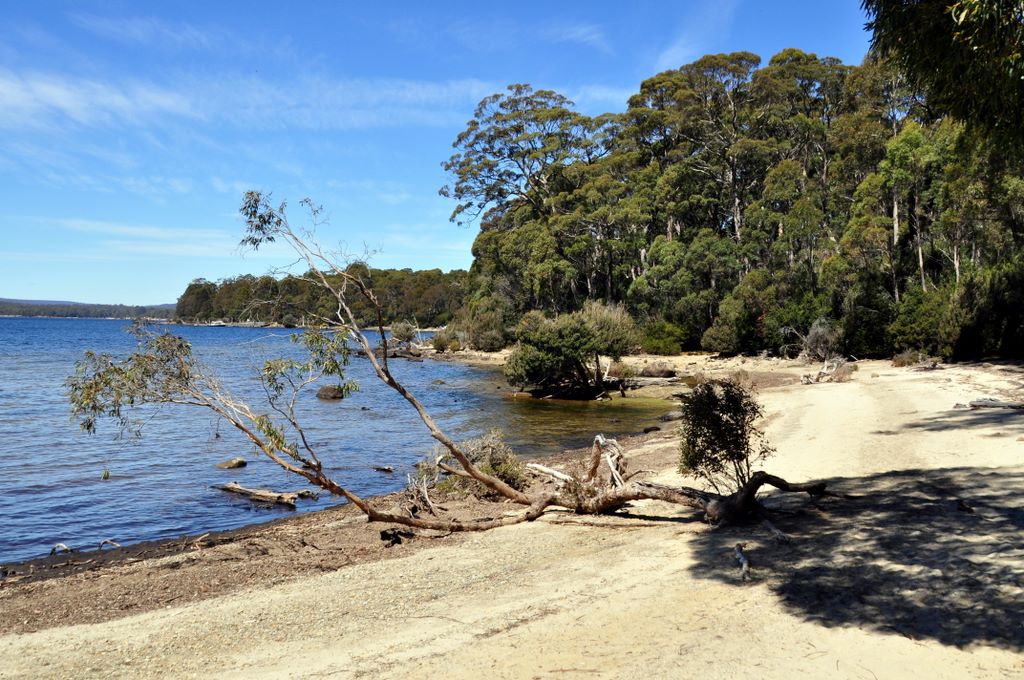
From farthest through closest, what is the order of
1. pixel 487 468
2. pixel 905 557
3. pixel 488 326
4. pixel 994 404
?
pixel 488 326
pixel 994 404
pixel 487 468
pixel 905 557

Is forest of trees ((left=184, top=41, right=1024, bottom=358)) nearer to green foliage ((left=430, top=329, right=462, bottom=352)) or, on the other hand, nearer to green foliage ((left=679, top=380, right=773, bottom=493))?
green foliage ((left=430, top=329, right=462, bottom=352))

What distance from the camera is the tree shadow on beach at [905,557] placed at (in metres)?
6.70

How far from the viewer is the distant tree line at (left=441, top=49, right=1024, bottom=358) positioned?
34.0 metres

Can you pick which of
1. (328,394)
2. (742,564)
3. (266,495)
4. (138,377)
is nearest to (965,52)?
(742,564)

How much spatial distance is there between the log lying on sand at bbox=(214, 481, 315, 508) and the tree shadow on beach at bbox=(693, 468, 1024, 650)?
9804mm

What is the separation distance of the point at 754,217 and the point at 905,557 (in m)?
43.0

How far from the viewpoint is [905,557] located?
8180 mm

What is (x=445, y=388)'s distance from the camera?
4094cm

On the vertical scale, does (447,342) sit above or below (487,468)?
above

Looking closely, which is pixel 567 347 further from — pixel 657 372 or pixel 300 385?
pixel 300 385

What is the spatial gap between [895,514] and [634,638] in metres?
4.98

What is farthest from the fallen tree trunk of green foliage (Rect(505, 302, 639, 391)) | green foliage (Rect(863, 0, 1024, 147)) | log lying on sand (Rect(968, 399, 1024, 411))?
green foliage (Rect(505, 302, 639, 391))

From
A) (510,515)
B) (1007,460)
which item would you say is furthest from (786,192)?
(510,515)

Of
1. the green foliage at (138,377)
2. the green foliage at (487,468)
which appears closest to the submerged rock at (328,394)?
the green foliage at (487,468)
